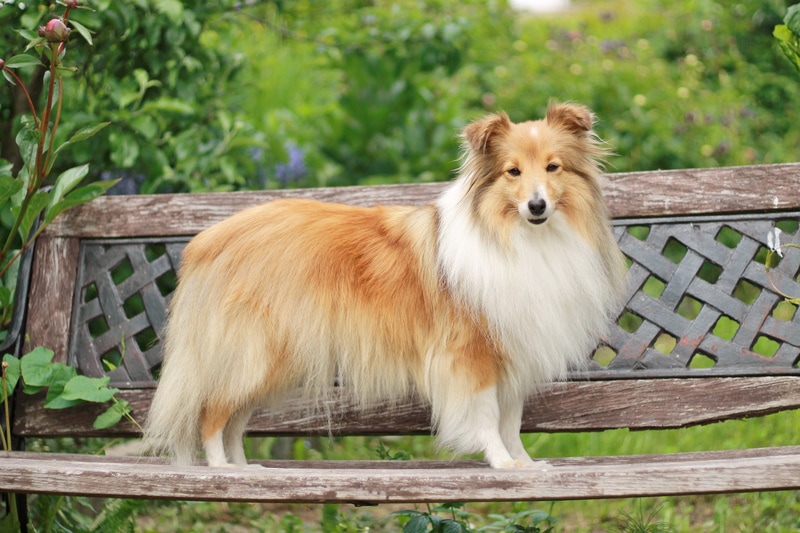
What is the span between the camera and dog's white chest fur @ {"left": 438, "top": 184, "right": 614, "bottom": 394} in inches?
118

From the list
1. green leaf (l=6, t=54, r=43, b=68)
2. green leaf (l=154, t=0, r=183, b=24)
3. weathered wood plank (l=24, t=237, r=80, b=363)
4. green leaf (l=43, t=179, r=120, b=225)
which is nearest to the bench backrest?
weathered wood plank (l=24, t=237, r=80, b=363)

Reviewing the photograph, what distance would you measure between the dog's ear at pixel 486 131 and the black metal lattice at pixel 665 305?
2.21 ft

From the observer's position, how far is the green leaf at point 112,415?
3.36m

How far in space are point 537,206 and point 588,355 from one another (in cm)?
64

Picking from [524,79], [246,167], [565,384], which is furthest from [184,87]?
[524,79]

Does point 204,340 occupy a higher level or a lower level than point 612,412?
higher

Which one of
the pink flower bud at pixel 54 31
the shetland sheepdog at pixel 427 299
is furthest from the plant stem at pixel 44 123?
the shetland sheepdog at pixel 427 299

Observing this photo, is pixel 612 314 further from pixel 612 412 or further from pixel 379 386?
pixel 379 386

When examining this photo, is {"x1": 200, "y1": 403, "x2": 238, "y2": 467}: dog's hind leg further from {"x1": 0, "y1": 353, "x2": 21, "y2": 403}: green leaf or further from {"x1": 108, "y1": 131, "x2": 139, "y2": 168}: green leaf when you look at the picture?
{"x1": 108, "y1": 131, "x2": 139, "y2": 168}: green leaf

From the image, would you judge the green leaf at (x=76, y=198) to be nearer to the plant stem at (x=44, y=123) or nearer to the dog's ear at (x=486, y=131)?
the plant stem at (x=44, y=123)

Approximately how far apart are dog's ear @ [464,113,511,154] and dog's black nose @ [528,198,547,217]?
266 millimetres

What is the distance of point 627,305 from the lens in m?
3.43

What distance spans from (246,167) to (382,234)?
180 centimetres

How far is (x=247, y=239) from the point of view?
3.12 m
